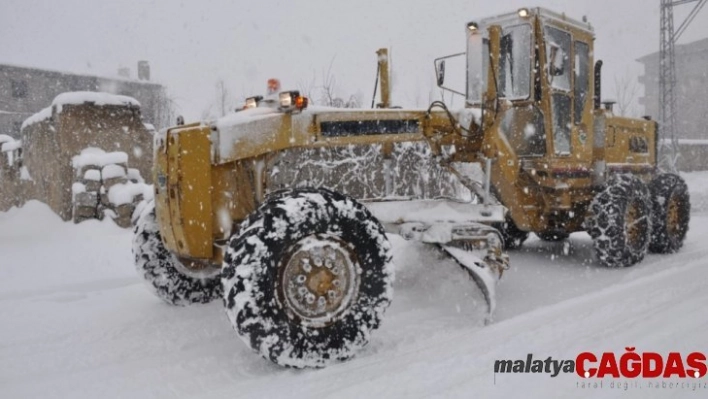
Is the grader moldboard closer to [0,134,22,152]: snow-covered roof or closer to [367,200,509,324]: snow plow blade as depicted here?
[367,200,509,324]: snow plow blade

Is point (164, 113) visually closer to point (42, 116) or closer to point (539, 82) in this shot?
point (42, 116)

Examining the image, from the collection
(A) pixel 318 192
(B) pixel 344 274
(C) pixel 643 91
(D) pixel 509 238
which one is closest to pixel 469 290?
(B) pixel 344 274

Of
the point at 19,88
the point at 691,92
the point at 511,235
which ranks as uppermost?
the point at 19,88

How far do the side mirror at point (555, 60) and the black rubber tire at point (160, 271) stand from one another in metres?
4.02

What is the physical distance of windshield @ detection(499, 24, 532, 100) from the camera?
6.39 meters

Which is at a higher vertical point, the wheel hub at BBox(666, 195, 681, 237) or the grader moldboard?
the grader moldboard

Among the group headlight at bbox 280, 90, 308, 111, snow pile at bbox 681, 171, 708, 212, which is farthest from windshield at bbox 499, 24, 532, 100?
snow pile at bbox 681, 171, 708, 212

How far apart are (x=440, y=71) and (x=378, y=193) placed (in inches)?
83.6

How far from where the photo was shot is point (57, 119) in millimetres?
9695

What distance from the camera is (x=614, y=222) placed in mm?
6250

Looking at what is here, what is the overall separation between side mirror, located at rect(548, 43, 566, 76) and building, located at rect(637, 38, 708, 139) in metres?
46.5

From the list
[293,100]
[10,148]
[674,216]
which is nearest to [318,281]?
[293,100]

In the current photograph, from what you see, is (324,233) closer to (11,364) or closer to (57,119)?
(11,364)

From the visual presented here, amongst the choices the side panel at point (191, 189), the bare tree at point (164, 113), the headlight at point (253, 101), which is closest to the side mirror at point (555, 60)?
the headlight at point (253, 101)
